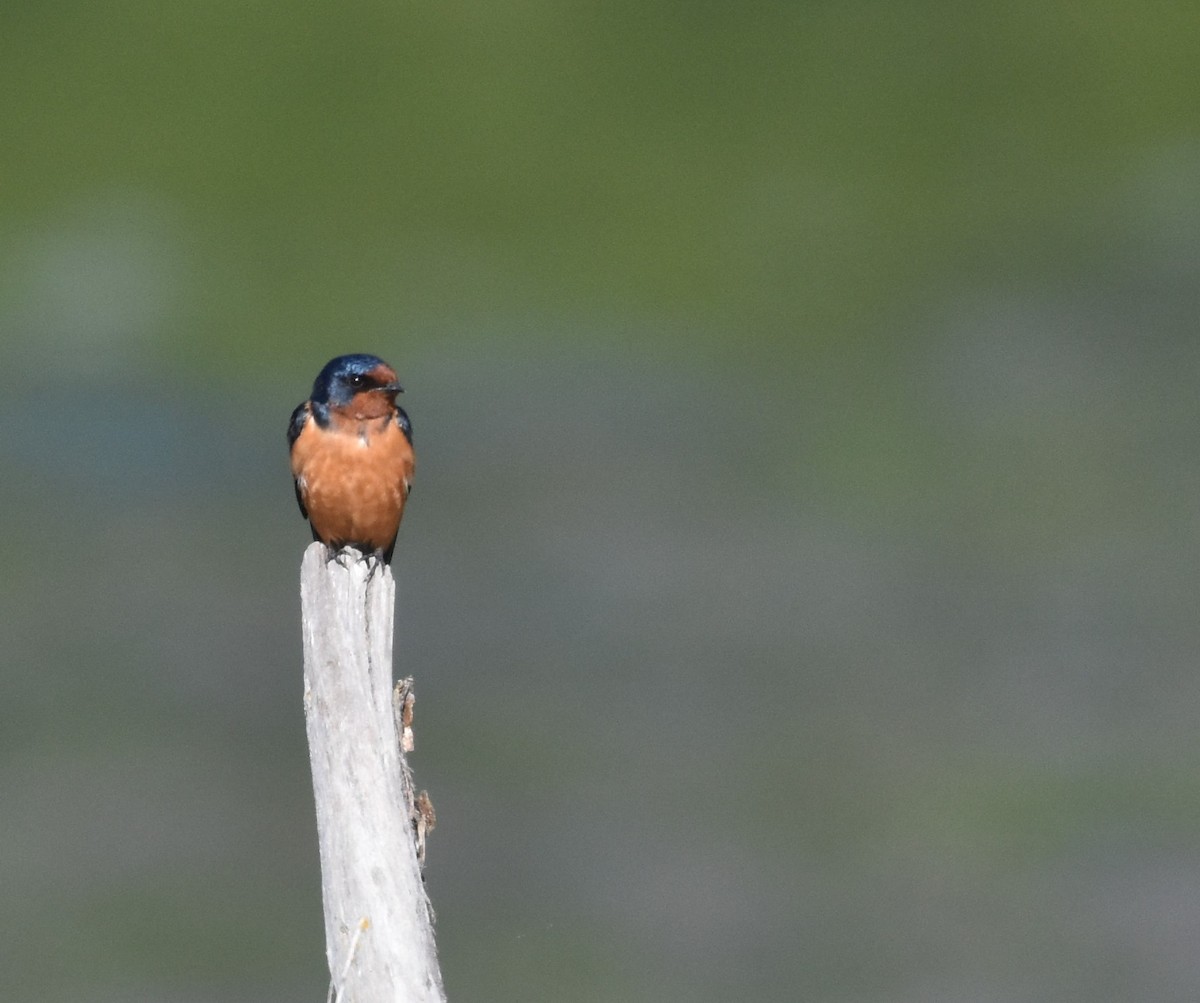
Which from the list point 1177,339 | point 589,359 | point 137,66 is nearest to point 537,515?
point 589,359

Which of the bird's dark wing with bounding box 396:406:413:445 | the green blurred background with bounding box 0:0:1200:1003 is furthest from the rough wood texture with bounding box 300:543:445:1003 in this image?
the green blurred background with bounding box 0:0:1200:1003

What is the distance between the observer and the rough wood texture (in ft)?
19.6

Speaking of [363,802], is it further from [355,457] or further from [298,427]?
[298,427]

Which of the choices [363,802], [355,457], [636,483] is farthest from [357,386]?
[636,483]

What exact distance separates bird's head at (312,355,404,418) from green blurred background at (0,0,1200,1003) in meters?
4.34

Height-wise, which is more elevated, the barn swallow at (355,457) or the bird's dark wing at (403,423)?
the bird's dark wing at (403,423)

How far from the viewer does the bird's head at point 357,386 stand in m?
8.75

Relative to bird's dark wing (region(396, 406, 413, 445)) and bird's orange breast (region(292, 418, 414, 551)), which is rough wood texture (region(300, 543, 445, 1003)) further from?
bird's dark wing (region(396, 406, 413, 445))

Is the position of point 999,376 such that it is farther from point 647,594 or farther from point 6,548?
point 6,548

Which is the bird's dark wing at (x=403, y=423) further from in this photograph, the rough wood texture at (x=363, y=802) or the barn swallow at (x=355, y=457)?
the rough wood texture at (x=363, y=802)

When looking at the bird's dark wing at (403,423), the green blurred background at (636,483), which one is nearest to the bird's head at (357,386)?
the bird's dark wing at (403,423)

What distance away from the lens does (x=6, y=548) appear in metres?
18.0

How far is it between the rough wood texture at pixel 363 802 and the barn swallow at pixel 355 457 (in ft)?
7.31

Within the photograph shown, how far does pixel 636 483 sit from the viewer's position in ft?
61.4
